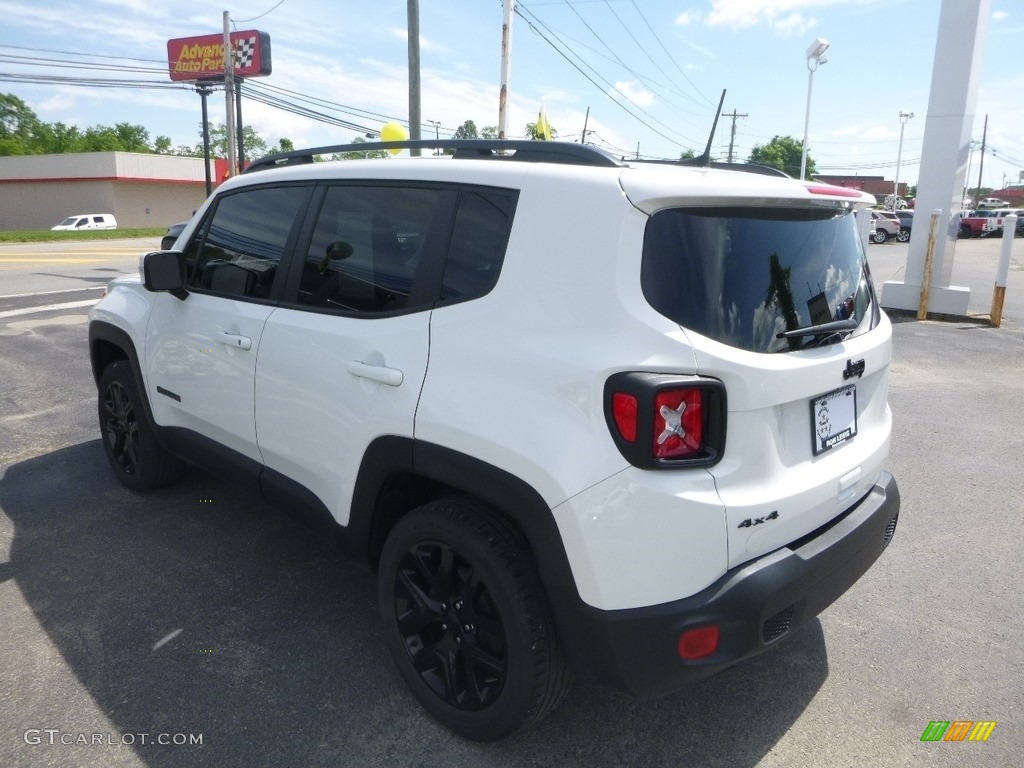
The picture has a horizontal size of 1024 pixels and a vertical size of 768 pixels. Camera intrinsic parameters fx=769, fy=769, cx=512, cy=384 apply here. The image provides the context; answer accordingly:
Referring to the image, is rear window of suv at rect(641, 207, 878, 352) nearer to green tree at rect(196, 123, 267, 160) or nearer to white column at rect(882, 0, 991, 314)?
white column at rect(882, 0, 991, 314)

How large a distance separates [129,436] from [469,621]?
9.15ft

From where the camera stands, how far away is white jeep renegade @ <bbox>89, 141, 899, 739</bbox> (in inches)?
78.6

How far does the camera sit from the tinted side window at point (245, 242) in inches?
125

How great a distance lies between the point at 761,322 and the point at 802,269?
0.33m

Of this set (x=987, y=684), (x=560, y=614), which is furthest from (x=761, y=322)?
(x=987, y=684)

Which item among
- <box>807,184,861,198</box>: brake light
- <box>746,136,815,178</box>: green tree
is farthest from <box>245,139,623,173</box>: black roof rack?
<box>746,136,815,178</box>: green tree

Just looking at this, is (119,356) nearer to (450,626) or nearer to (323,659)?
(323,659)

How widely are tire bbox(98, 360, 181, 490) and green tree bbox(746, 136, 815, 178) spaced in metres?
77.1

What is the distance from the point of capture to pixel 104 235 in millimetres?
33812

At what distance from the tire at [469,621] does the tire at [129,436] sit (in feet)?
6.94

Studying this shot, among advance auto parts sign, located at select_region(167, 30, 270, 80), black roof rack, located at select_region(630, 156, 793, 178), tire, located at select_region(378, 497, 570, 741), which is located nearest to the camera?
tire, located at select_region(378, 497, 570, 741)

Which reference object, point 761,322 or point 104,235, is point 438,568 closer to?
point 761,322

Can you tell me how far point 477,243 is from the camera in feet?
7.86

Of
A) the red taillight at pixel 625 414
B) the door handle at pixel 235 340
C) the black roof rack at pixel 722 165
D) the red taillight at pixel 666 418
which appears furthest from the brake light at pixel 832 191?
the door handle at pixel 235 340
